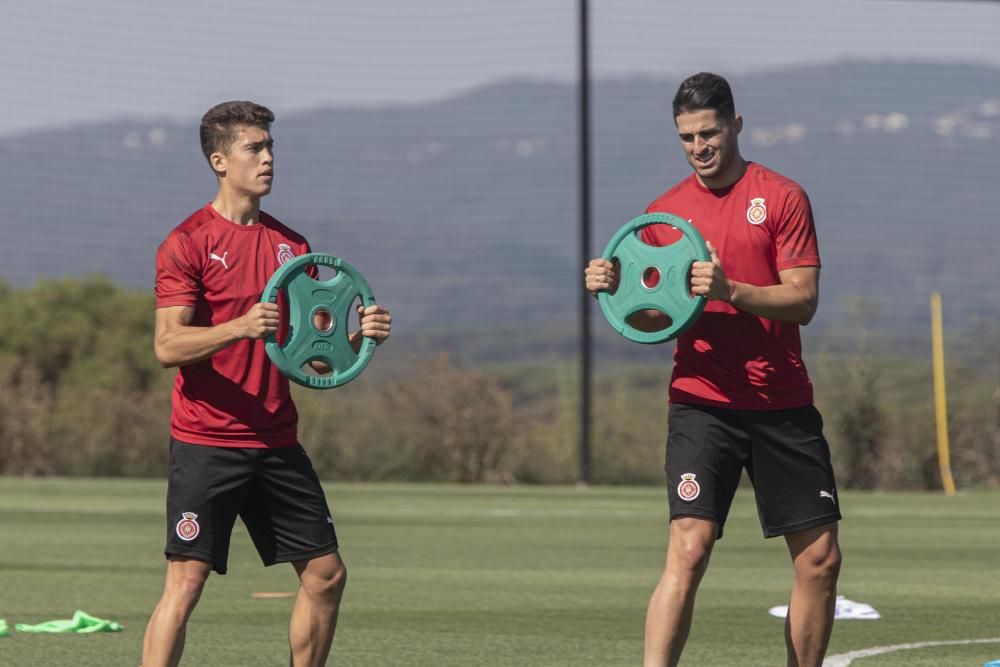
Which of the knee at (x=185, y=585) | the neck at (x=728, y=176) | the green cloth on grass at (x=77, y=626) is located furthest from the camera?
the green cloth on grass at (x=77, y=626)

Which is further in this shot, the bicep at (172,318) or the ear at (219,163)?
the ear at (219,163)

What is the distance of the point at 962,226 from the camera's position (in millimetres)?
109625

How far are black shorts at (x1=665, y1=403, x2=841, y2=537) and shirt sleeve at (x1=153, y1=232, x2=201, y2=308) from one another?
1.76 m

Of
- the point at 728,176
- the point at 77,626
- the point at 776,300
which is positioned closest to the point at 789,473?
the point at 776,300

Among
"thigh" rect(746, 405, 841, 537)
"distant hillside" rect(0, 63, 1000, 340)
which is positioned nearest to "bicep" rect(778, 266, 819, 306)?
"thigh" rect(746, 405, 841, 537)

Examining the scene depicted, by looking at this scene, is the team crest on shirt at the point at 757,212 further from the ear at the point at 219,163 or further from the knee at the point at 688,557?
the ear at the point at 219,163

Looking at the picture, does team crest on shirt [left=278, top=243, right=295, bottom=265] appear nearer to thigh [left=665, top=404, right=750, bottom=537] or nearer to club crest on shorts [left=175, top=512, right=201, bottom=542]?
club crest on shorts [left=175, top=512, right=201, bottom=542]

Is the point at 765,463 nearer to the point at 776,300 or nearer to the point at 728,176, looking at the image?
the point at 776,300

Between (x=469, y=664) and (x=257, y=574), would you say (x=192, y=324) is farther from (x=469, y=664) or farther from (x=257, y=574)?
Result: (x=257, y=574)

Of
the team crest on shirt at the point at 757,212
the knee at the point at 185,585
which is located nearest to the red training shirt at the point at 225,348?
the knee at the point at 185,585

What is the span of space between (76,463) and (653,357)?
67.0m

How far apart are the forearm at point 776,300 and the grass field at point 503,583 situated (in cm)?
206

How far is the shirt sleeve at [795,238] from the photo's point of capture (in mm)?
6523

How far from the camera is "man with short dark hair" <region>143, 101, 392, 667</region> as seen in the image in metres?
6.22
